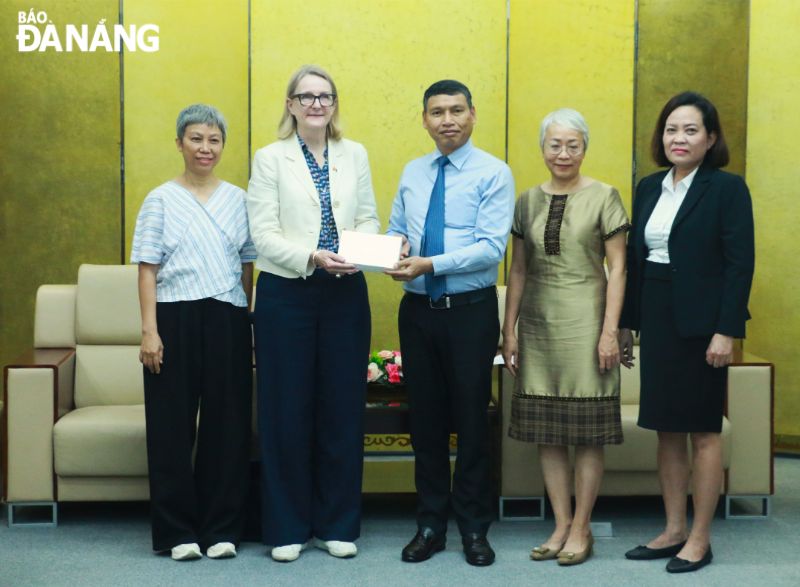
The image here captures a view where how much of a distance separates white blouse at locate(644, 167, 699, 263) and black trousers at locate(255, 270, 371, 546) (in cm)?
103

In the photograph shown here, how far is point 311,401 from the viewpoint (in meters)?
3.81

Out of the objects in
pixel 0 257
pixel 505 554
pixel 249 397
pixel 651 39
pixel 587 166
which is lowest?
pixel 505 554

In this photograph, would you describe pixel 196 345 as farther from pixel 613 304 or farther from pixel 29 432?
pixel 613 304

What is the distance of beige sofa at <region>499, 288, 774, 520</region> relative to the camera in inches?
169

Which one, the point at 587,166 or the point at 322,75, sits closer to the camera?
the point at 322,75

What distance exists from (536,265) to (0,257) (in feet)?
10.5

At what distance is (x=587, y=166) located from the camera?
5.38m

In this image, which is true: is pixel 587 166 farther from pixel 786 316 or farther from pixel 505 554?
pixel 505 554

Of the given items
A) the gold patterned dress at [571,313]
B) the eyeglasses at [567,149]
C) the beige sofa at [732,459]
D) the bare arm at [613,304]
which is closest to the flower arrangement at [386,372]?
the beige sofa at [732,459]

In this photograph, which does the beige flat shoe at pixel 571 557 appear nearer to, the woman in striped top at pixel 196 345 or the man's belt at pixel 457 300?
the man's belt at pixel 457 300

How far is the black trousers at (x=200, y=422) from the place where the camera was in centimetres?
370

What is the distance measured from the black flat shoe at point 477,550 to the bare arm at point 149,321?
1.26m

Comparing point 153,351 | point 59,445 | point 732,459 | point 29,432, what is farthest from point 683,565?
point 29,432

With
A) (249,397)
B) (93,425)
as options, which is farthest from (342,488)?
(93,425)
